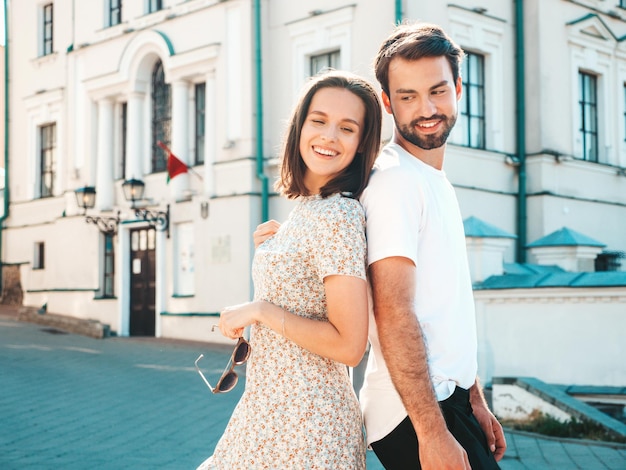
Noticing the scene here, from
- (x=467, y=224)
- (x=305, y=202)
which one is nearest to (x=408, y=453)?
(x=305, y=202)

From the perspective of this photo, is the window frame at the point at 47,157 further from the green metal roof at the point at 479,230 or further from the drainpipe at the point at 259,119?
the green metal roof at the point at 479,230

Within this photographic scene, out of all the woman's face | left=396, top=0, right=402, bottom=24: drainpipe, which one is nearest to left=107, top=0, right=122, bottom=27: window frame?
left=396, top=0, right=402, bottom=24: drainpipe

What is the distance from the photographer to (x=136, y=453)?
7027 millimetres

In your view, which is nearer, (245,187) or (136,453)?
(136,453)

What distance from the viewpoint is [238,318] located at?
2.74 metres

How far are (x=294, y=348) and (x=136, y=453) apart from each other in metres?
4.80

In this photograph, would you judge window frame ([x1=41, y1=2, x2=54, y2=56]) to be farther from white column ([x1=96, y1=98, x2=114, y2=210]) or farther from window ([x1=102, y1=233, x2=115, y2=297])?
window ([x1=102, y1=233, x2=115, y2=297])

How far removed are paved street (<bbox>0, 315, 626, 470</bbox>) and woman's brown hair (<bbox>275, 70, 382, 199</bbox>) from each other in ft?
14.0

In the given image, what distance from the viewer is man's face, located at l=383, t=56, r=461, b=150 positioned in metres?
2.72

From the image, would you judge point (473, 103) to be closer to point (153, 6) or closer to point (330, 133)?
point (153, 6)

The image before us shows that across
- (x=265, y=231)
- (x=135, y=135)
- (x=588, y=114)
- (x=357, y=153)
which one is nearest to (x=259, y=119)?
(x=135, y=135)

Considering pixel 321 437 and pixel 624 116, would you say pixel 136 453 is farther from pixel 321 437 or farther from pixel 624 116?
pixel 624 116

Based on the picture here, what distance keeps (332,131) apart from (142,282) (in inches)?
678

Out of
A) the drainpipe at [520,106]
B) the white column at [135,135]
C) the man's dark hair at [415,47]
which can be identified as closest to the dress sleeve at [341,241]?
the man's dark hair at [415,47]
